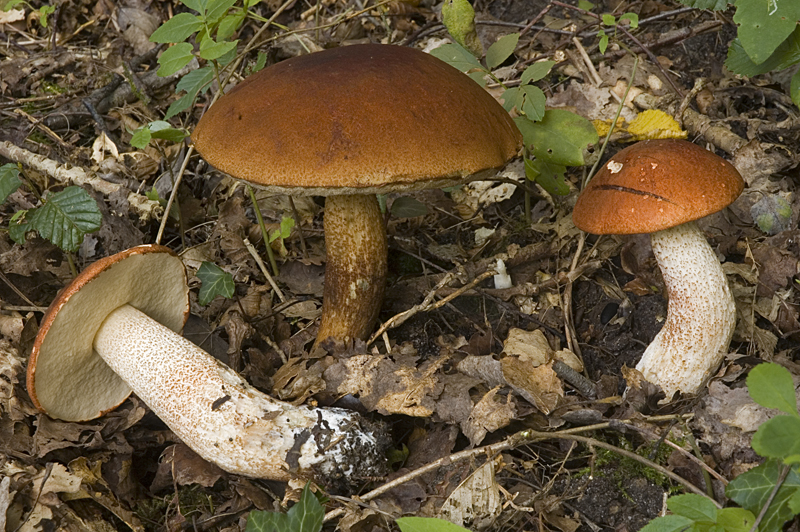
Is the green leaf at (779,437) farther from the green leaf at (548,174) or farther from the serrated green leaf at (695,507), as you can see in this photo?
the green leaf at (548,174)

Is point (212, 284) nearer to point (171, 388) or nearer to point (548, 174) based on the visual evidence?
point (171, 388)

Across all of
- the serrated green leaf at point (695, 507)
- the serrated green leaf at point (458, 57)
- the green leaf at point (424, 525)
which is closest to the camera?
the serrated green leaf at point (695, 507)

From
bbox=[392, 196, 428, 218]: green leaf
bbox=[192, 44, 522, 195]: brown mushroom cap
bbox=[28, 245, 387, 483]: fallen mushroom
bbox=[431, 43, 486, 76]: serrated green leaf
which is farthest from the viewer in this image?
bbox=[392, 196, 428, 218]: green leaf

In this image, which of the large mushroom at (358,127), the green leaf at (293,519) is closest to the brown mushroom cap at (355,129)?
the large mushroom at (358,127)

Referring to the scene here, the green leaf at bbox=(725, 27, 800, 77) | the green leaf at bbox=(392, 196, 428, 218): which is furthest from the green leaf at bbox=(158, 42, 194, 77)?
the green leaf at bbox=(725, 27, 800, 77)

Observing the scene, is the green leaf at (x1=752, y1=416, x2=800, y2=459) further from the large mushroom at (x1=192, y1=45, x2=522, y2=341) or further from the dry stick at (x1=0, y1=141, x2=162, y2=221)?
the dry stick at (x1=0, y1=141, x2=162, y2=221)

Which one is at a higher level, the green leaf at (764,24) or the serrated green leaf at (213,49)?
the green leaf at (764,24)
